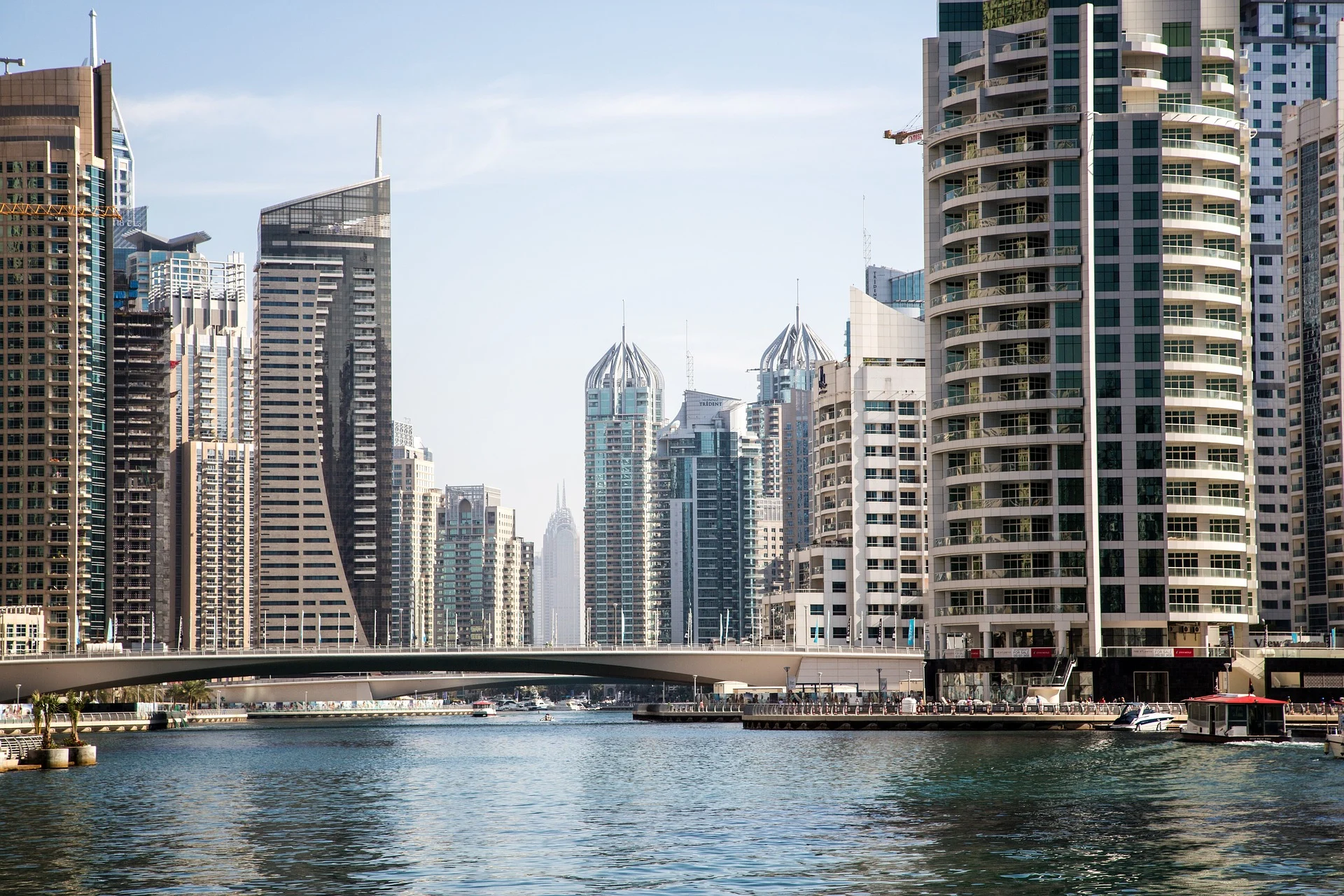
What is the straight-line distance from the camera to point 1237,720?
118375 mm

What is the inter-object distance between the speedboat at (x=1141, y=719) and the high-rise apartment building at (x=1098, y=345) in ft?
42.7

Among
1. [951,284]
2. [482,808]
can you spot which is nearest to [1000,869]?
[482,808]

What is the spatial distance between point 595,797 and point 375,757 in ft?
184

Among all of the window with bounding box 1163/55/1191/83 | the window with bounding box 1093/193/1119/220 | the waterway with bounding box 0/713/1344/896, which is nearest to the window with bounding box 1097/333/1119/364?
the window with bounding box 1093/193/1119/220

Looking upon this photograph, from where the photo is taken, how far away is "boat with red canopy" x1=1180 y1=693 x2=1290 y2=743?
117938 mm

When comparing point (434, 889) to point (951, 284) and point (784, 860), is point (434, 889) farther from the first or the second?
point (951, 284)

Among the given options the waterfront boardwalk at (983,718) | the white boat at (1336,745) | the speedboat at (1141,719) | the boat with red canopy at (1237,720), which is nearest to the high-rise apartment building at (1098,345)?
the waterfront boardwalk at (983,718)

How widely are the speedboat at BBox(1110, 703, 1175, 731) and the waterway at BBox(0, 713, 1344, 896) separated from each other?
15554 millimetres

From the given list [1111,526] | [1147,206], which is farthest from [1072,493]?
[1147,206]

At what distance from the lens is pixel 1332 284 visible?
195 m

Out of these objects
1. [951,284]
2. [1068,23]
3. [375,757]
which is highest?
[1068,23]

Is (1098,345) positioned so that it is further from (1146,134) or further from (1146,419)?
(1146,134)

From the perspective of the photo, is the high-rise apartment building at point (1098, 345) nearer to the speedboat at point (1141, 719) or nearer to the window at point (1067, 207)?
the window at point (1067, 207)

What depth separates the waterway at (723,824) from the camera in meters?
55.8
